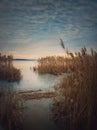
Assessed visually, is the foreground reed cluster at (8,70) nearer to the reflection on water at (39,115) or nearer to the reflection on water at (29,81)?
the reflection on water at (29,81)

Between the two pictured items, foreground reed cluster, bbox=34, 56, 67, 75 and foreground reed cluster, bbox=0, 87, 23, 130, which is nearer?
foreground reed cluster, bbox=0, 87, 23, 130

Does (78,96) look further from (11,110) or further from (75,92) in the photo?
(11,110)

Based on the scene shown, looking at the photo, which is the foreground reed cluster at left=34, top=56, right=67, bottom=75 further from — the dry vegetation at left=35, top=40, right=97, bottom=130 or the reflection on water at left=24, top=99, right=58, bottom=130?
the reflection on water at left=24, top=99, right=58, bottom=130

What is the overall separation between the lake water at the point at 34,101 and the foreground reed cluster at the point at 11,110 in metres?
0.05

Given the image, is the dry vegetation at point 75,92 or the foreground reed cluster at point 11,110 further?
the dry vegetation at point 75,92

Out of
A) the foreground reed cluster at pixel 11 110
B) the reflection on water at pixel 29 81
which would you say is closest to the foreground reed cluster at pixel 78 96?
the reflection on water at pixel 29 81

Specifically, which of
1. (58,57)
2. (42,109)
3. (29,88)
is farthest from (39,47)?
(42,109)

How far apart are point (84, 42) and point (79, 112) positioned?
686 millimetres

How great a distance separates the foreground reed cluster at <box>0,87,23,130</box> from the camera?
88.0 inches

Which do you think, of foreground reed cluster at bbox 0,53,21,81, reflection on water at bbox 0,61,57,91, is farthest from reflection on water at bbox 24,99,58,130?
foreground reed cluster at bbox 0,53,21,81

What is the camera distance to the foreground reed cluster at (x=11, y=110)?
88.0 inches

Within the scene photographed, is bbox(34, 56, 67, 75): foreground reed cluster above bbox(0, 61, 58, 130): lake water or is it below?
above

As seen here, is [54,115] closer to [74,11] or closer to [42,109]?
[42,109]

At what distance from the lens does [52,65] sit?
2.45 metres
